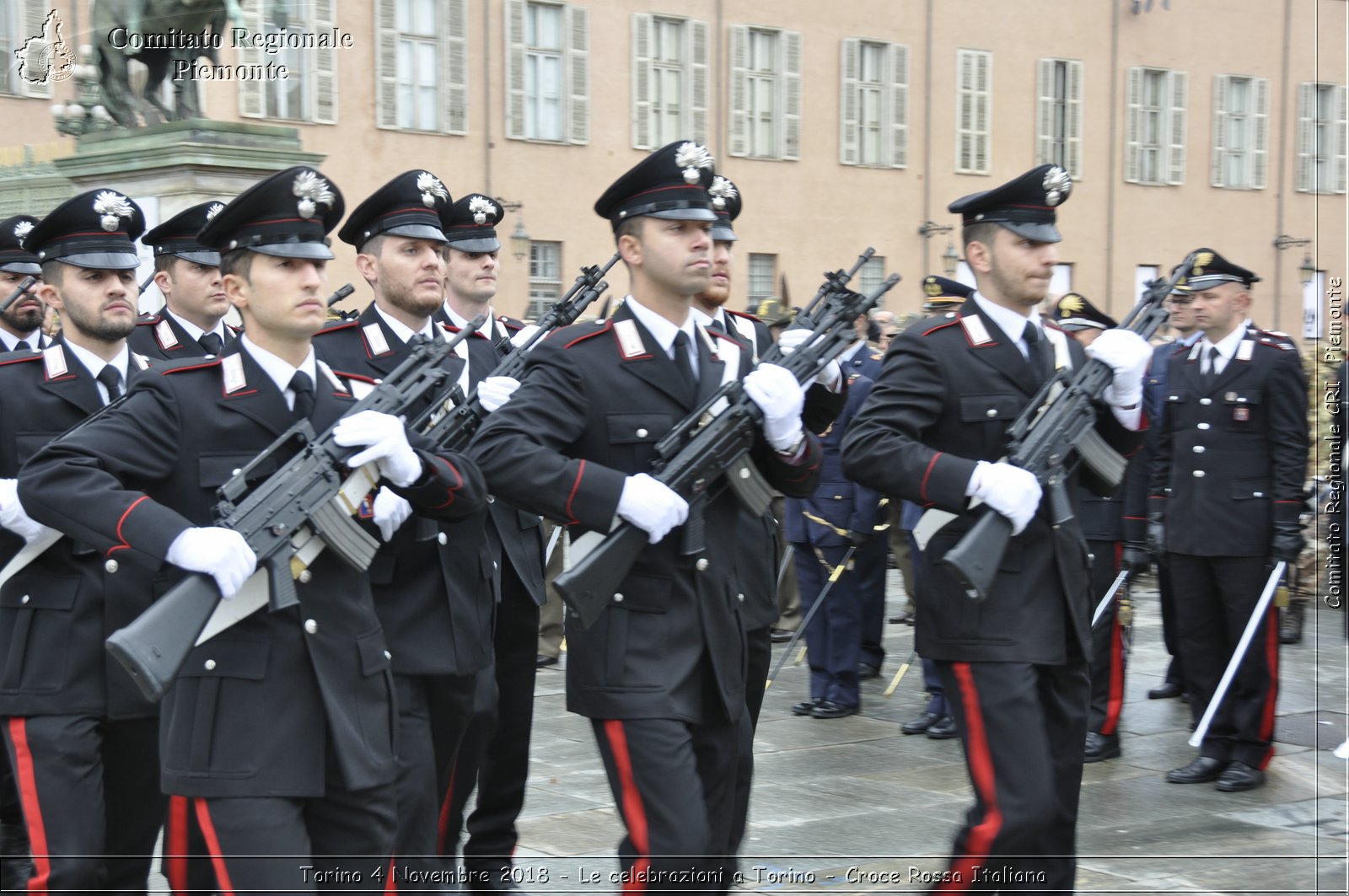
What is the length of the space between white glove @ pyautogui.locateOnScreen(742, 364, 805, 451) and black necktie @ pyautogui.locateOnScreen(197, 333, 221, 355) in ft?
9.04

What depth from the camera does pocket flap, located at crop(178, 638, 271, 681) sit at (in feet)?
12.7

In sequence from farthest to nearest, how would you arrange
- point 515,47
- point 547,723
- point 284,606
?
point 515,47 → point 547,723 → point 284,606

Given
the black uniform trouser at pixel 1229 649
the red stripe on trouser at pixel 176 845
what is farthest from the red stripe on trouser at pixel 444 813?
the black uniform trouser at pixel 1229 649

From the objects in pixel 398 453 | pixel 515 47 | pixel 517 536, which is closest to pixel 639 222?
pixel 398 453

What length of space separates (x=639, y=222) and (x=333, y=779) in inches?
68.0

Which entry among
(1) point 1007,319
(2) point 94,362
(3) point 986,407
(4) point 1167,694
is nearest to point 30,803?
(2) point 94,362

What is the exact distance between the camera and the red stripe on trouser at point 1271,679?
23.5 feet

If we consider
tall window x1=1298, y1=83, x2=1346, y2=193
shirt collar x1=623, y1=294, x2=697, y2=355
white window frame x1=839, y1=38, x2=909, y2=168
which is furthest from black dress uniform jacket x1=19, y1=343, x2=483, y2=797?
tall window x1=1298, y1=83, x2=1346, y2=193

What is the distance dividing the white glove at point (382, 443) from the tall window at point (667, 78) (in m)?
20.3

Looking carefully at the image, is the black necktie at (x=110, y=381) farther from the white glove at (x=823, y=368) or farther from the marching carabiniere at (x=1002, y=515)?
the marching carabiniere at (x=1002, y=515)

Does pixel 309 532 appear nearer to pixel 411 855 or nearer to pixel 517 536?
pixel 411 855

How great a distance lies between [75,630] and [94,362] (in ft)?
2.81

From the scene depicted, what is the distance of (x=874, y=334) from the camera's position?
10.7 m

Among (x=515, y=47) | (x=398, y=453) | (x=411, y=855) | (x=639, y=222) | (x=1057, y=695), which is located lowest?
(x=411, y=855)
